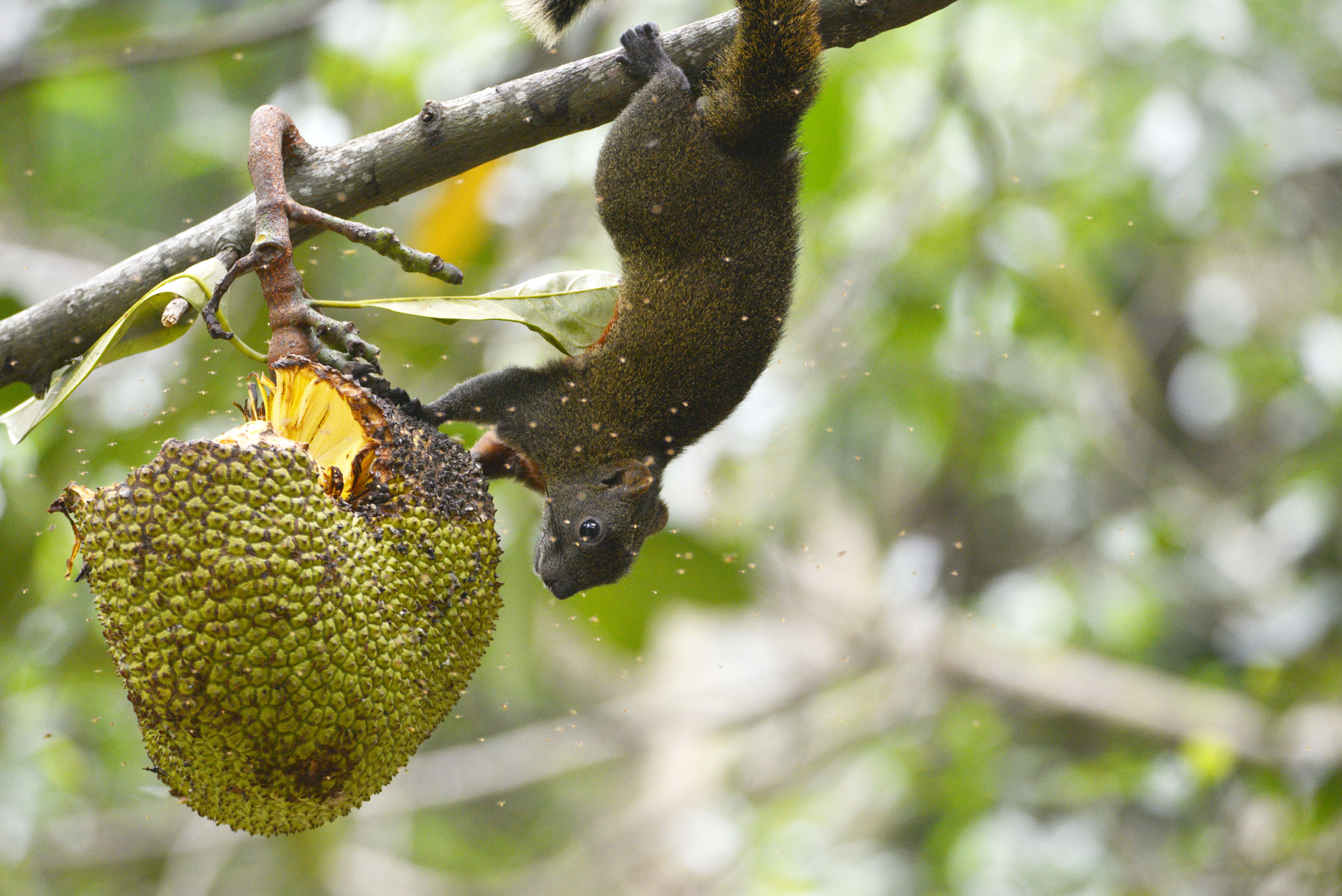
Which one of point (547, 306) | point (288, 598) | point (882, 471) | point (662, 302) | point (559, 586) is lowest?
point (882, 471)

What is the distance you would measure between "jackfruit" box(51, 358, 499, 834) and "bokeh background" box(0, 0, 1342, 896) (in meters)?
2.15

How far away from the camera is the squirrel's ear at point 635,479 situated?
3240 millimetres

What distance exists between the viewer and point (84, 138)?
493cm

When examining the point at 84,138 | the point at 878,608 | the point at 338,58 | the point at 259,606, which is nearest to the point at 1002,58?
the point at 878,608

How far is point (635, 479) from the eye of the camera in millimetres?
3254

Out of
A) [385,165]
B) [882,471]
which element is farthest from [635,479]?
[882,471]

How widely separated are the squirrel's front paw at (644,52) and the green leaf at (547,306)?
0.57 metres

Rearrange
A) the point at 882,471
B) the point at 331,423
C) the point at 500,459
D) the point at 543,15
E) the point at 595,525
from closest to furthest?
the point at 331,423 < the point at 543,15 < the point at 595,525 < the point at 500,459 < the point at 882,471

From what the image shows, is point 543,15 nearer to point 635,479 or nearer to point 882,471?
point 635,479

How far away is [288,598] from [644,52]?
1665mm

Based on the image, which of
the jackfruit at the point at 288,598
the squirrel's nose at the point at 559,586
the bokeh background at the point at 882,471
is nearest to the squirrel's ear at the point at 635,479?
the squirrel's nose at the point at 559,586

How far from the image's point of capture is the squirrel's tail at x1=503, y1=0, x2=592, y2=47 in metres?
2.71

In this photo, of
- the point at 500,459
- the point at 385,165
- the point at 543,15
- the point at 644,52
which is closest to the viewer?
the point at 385,165

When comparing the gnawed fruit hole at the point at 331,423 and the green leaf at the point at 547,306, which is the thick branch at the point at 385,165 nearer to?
the green leaf at the point at 547,306
